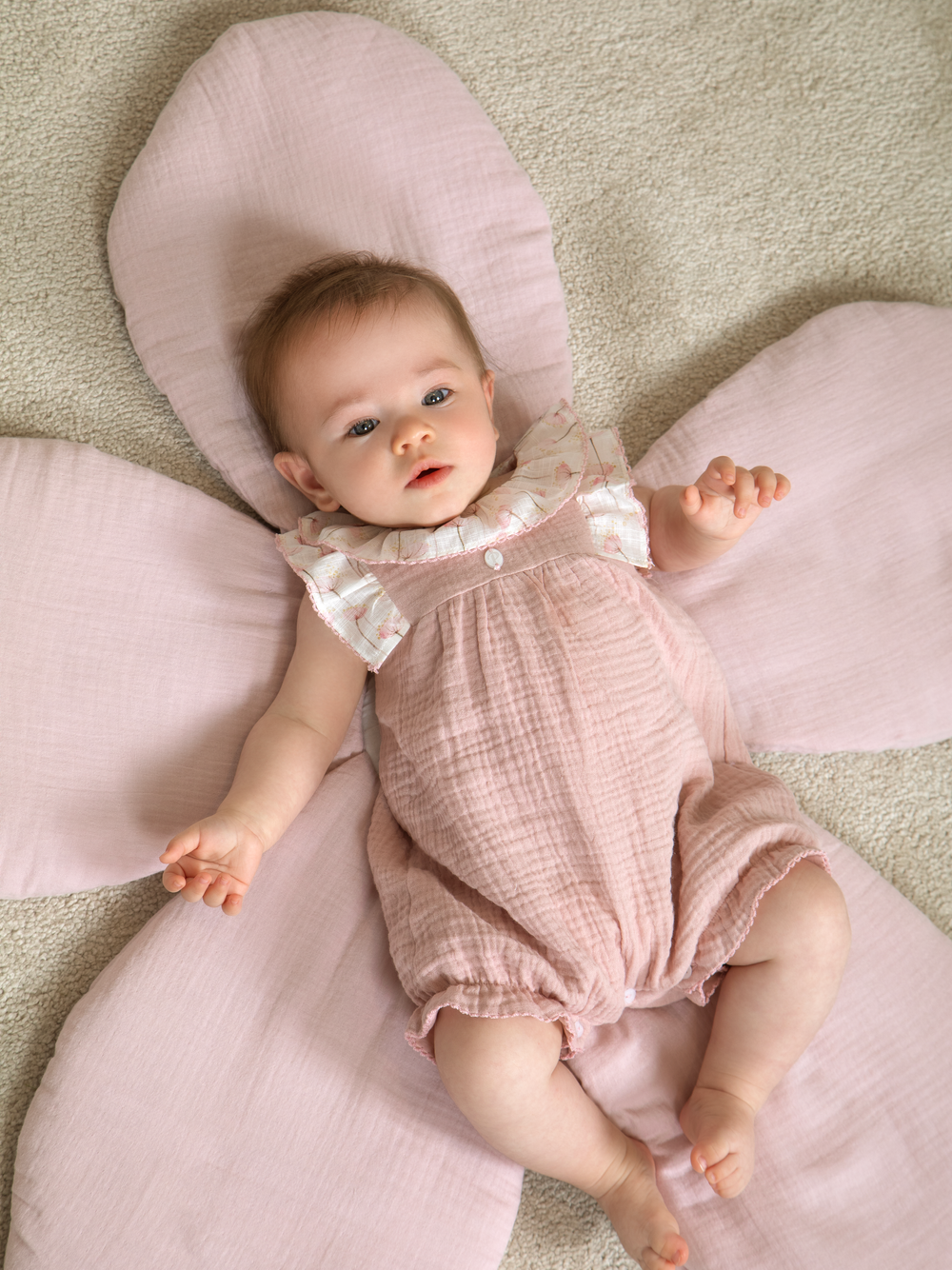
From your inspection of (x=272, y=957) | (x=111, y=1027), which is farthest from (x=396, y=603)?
(x=111, y=1027)

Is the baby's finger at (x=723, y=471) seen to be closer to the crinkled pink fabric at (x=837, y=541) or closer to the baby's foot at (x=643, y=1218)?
the crinkled pink fabric at (x=837, y=541)

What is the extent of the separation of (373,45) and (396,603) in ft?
2.29

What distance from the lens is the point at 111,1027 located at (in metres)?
0.94

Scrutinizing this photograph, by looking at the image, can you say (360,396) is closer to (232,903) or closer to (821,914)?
(232,903)

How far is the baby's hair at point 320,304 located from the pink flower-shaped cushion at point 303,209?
3 centimetres

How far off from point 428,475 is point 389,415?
0.24ft

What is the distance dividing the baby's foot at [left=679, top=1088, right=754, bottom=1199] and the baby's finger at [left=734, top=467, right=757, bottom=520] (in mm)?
579

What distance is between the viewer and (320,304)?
3.19 ft

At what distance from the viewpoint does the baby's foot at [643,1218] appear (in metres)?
0.89

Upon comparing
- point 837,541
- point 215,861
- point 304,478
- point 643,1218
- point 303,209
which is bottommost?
point 643,1218

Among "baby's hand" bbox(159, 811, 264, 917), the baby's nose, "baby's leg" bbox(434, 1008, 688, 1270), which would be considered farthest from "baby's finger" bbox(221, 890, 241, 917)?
the baby's nose

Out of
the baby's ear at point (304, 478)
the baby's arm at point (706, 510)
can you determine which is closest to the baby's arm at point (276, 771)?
the baby's ear at point (304, 478)

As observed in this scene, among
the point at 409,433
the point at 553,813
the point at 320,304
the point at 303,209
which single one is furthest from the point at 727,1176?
the point at 303,209

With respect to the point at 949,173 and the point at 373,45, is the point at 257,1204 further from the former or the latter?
the point at 949,173
